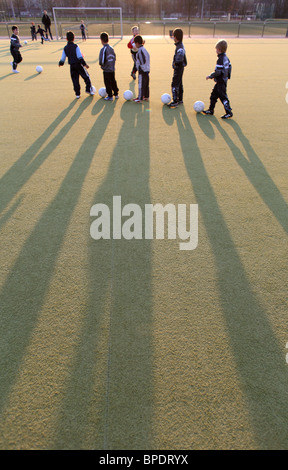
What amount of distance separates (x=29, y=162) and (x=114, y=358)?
4.64 metres

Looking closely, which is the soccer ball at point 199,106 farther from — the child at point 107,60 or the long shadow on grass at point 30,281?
the long shadow on grass at point 30,281

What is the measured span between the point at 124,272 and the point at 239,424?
1785 mm

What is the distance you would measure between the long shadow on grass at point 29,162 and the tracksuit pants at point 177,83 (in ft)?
9.52

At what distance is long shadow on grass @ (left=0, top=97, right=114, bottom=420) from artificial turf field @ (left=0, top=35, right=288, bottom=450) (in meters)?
0.02

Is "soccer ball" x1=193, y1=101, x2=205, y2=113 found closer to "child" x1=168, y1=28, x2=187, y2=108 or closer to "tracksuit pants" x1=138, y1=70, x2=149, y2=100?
"child" x1=168, y1=28, x2=187, y2=108

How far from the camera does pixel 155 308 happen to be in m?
2.88

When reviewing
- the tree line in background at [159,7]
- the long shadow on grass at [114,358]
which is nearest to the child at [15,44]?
the long shadow on grass at [114,358]

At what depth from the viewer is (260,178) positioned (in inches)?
203

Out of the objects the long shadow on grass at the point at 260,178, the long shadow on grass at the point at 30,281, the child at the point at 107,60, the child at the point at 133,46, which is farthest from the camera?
the child at the point at 133,46

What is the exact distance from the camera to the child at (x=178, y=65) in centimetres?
735

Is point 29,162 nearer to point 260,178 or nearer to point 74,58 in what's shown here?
point 260,178

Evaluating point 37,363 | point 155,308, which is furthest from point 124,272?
point 37,363

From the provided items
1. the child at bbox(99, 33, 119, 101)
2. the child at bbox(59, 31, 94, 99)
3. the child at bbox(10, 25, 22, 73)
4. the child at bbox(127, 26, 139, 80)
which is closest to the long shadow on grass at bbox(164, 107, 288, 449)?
the child at bbox(99, 33, 119, 101)

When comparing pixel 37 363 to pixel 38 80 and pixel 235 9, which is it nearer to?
pixel 38 80
